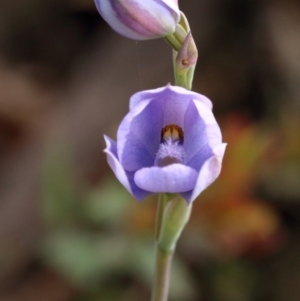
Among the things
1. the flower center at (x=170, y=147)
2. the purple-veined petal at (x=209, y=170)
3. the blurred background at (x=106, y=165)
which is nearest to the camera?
the purple-veined petal at (x=209, y=170)

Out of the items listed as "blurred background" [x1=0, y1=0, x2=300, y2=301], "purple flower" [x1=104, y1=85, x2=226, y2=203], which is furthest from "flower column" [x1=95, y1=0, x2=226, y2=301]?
"blurred background" [x1=0, y1=0, x2=300, y2=301]

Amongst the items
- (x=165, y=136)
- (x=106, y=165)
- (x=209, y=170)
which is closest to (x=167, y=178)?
(x=209, y=170)

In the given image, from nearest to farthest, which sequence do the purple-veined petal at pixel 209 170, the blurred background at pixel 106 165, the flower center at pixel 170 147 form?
the purple-veined petal at pixel 209 170
the flower center at pixel 170 147
the blurred background at pixel 106 165

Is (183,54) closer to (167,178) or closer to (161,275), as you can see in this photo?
(167,178)

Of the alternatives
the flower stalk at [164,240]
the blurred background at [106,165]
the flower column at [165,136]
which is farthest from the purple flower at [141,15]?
the blurred background at [106,165]

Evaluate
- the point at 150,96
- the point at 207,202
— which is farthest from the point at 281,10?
the point at 150,96

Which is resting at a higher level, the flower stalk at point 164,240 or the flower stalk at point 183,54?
the flower stalk at point 183,54

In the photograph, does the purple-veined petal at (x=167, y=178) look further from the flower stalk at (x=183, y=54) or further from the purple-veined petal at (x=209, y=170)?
the flower stalk at (x=183, y=54)
